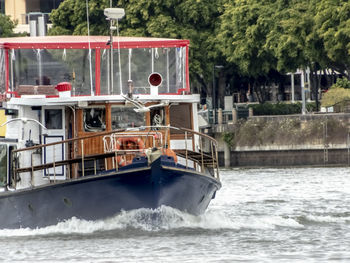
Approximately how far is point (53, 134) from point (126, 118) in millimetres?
1799

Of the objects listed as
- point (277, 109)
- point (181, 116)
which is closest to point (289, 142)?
point (277, 109)

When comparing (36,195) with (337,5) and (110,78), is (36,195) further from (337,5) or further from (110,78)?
(337,5)

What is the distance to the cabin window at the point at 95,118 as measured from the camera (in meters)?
31.2

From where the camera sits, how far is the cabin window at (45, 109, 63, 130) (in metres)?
31.5

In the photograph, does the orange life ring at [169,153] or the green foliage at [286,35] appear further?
the green foliage at [286,35]

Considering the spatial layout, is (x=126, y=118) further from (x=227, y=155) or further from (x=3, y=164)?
(x=227, y=155)

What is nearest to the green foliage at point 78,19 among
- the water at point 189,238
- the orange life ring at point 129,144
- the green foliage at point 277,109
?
the green foliage at point 277,109

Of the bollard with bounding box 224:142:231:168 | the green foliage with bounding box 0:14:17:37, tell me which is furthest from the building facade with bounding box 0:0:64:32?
the bollard with bounding box 224:142:231:168

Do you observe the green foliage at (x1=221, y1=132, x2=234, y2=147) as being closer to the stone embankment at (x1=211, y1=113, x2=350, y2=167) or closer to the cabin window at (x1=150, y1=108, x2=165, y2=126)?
the stone embankment at (x1=211, y1=113, x2=350, y2=167)

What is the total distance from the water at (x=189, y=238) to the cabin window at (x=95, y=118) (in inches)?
97.5

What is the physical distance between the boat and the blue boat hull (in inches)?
0.9

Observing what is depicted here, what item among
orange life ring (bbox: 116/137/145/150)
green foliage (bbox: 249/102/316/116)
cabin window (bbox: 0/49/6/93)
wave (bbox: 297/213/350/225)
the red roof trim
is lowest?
wave (bbox: 297/213/350/225)

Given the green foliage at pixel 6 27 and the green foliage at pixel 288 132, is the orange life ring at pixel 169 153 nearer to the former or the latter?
the green foliage at pixel 288 132

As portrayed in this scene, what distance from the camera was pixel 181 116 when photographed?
3259cm
